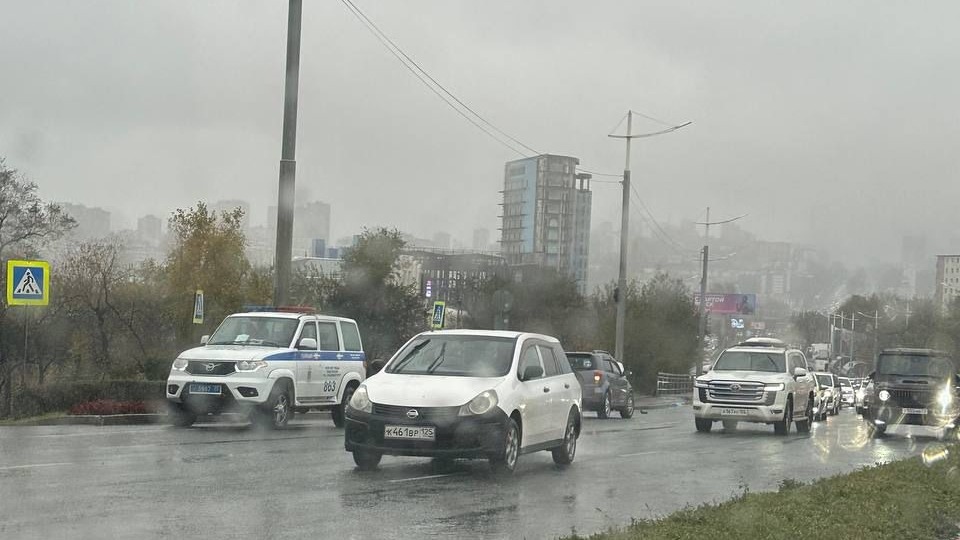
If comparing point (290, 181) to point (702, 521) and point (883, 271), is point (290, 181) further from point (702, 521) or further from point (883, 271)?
point (883, 271)

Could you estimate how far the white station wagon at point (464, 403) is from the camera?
1275 centimetres

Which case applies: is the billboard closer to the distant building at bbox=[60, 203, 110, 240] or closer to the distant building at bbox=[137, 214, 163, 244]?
the distant building at bbox=[137, 214, 163, 244]

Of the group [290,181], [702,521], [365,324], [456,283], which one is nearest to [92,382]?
[290,181]

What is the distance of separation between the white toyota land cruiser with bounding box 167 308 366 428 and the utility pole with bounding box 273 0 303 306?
12.9ft

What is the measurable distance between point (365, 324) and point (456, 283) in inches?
1348

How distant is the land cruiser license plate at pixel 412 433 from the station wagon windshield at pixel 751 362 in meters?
14.7

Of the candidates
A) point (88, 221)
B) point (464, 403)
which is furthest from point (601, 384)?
point (88, 221)

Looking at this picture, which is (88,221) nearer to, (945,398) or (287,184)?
(287,184)

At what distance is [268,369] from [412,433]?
7.16 metres

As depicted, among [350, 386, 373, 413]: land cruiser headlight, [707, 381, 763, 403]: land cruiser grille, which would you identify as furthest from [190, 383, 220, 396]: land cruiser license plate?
[707, 381, 763, 403]: land cruiser grille

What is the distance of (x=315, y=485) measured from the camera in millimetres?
11812

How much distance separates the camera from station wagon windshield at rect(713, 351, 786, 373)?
25922 millimetres

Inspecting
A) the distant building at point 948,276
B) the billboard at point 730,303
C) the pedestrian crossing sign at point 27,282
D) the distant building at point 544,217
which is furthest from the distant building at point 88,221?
the distant building at point 544,217

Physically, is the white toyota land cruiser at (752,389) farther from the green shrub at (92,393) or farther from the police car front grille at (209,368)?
the green shrub at (92,393)
